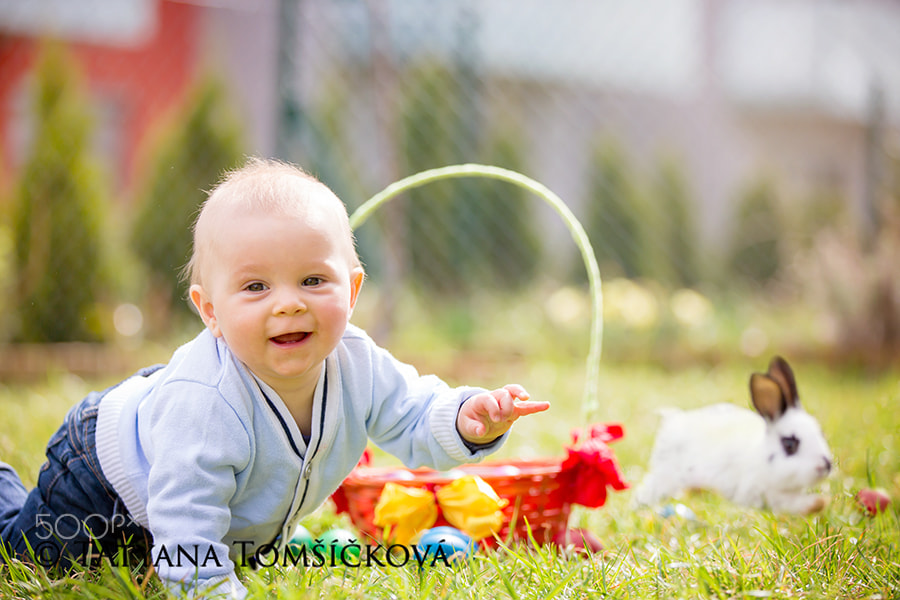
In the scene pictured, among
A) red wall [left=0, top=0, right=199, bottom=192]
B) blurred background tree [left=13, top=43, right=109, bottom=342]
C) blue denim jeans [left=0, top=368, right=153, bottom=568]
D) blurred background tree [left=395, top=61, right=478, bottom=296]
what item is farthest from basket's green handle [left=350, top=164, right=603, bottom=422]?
red wall [left=0, top=0, right=199, bottom=192]

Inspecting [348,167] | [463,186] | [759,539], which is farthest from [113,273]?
[759,539]

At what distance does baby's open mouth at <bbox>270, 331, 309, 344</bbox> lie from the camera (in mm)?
1274

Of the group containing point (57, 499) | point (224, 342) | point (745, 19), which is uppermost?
point (745, 19)

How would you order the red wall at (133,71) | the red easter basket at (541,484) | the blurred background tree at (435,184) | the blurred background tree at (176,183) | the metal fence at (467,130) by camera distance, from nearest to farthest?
the red easter basket at (541,484), the metal fence at (467,130), the blurred background tree at (176,183), the blurred background tree at (435,184), the red wall at (133,71)

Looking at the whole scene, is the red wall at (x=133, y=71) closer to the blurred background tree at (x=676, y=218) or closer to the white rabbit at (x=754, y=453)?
the blurred background tree at (x=676, y=218)

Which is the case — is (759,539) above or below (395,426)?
below

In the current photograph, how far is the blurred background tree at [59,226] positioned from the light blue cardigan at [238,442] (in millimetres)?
3140

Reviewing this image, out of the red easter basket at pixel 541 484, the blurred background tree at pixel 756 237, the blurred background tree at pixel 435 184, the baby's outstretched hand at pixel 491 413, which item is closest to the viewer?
the baby's outstretched hand at pixel 491 413

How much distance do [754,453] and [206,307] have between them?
4.47 feet

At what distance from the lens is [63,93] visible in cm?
454

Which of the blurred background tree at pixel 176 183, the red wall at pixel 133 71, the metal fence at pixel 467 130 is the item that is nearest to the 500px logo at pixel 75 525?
the metal fence at pixel 467 130

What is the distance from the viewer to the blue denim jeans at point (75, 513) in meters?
1.43

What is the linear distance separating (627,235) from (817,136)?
253 inches

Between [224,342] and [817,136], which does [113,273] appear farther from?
[817,136]
